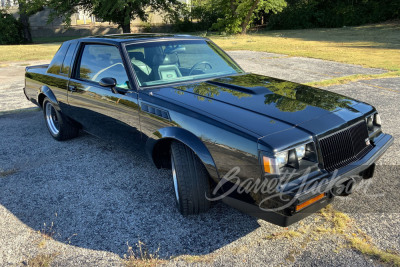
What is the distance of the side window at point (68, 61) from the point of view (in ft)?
15.0

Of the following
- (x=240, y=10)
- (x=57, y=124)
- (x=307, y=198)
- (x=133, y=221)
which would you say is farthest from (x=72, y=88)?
(x=240, y=10)

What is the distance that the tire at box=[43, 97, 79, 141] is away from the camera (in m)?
4.89

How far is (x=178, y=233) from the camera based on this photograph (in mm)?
2859

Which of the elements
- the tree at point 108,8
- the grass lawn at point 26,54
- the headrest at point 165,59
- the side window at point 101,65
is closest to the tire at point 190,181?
the side window at point 101,65

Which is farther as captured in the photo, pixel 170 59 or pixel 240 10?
pixel 240 10

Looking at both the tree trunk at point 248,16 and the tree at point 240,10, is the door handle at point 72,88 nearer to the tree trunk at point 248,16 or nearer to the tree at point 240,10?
the tree trunk at point 248,16

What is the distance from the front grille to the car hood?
0.44ft

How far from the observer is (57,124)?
5227 mm

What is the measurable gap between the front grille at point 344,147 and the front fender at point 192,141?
33.4 inches

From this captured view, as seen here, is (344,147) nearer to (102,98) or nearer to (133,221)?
(133,221)

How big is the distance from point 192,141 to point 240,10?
2872cm

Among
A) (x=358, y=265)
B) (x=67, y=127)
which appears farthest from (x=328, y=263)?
(x=67, y=127)

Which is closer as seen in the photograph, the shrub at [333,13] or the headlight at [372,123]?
the headlight at [372,123]

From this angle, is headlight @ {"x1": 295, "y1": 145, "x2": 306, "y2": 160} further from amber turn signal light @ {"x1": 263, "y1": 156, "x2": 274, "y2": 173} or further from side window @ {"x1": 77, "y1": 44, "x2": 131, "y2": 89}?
side window @ {"x1": 77, "y1": 44, "x2": 131, "y2": 89}
